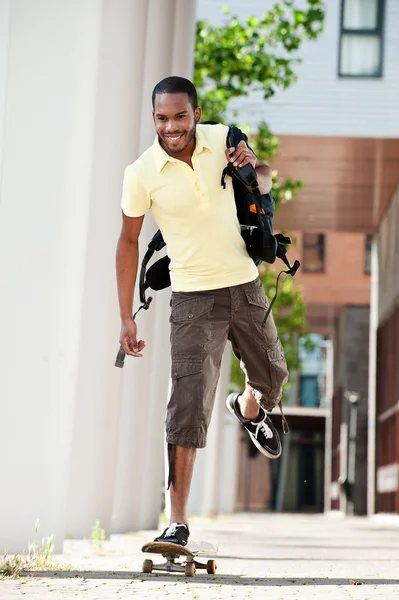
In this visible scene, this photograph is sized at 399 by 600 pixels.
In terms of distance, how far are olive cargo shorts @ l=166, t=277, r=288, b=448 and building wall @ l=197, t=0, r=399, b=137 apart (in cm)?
1449

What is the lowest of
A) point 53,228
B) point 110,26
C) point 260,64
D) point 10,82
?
point 53,228

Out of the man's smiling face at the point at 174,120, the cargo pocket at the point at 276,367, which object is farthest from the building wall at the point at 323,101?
the man's smiling face at the point at 174,120

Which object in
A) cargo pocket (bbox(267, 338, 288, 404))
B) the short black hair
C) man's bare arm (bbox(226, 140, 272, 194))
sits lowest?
cargo pocket (bbox(267, 338, 288, 404))

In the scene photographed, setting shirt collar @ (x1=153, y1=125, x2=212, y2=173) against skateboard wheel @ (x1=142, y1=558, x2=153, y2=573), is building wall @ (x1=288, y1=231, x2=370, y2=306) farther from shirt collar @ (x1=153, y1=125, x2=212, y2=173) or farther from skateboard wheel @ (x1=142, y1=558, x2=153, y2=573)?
skateboard wheel @ (x1=142, y1=558, x2=153, y2=573)

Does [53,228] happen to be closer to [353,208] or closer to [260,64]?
[260,64]

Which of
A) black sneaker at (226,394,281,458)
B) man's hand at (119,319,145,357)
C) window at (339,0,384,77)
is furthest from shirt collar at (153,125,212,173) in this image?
window at (339,0,384,77)

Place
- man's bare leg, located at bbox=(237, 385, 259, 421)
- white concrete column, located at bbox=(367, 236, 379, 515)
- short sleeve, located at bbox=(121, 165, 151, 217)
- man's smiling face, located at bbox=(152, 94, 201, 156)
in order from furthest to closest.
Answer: white concrete column, located at bbox=(367, 236, 379, 515) → man's bare leg, located at bbox=(237, 385, 259, 421) → short sleeve, located at bbox=(121, 165, 151, 217) → man's smiling face, located at bbox=(152, 94, 201, 156)

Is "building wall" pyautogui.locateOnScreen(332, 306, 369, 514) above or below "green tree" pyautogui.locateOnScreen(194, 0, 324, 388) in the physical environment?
below

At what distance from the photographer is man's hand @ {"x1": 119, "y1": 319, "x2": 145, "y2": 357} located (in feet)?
14.8

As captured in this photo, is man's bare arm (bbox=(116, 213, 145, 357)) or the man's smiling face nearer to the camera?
the man's smiling face

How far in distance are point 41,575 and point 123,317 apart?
3.55 feet

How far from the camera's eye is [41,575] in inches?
163

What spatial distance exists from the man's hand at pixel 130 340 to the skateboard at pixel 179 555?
0.77 meters

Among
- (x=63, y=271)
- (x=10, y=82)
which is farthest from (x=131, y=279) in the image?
(x=10, y=82)
